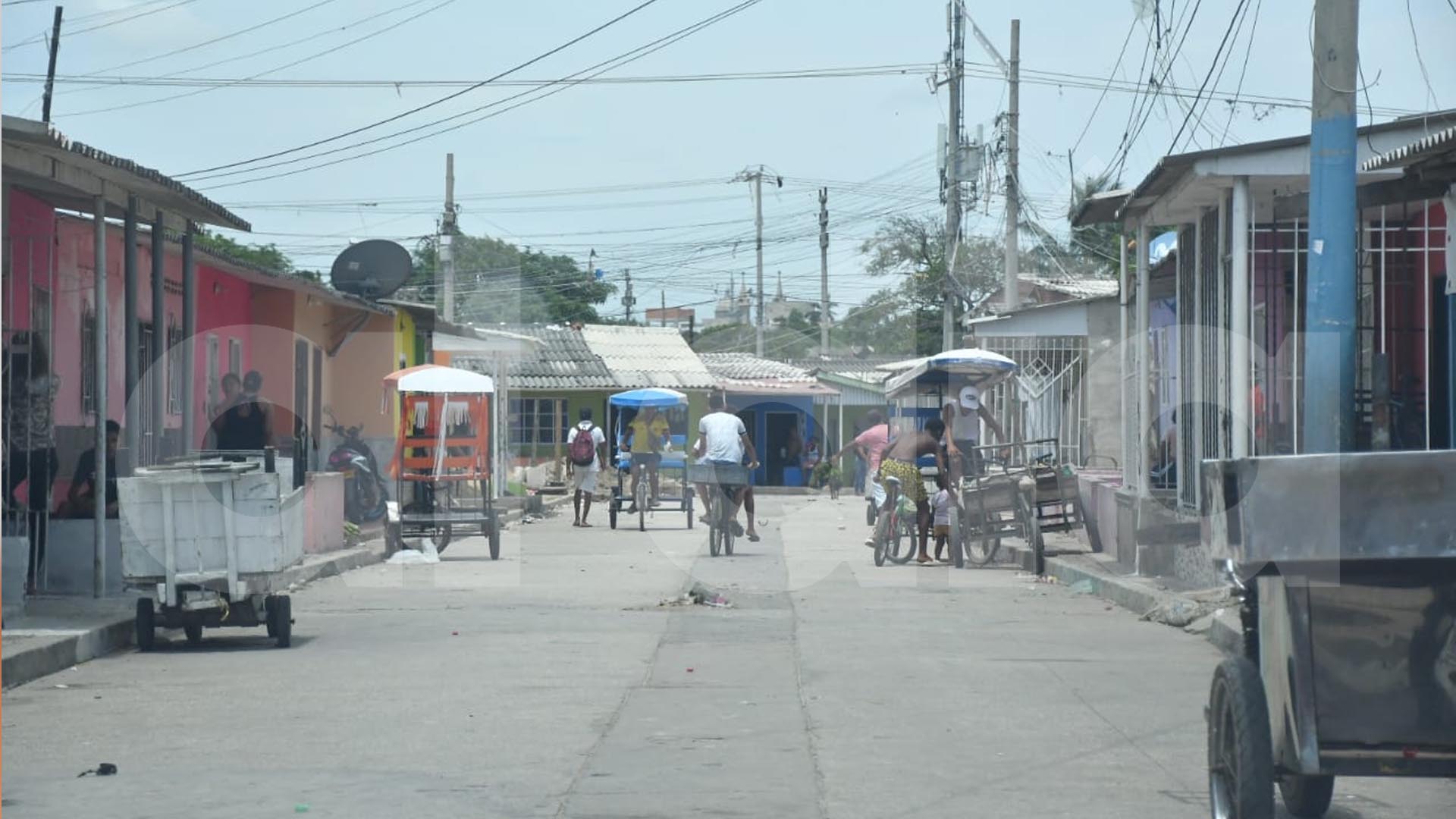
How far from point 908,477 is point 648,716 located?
404 inches

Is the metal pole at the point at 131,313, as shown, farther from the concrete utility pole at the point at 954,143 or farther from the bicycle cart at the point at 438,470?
the concrete utility pole at the point at 954,143

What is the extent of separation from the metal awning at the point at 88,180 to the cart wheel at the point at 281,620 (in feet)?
10.6

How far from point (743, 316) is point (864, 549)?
269 feet

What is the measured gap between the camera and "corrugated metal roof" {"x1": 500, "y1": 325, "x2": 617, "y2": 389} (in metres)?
44.7

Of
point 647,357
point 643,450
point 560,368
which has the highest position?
point 647,357

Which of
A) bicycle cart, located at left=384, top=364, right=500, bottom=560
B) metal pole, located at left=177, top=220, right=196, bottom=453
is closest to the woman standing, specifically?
metal pole, located at left=177, top=220, right=196, bottom=453

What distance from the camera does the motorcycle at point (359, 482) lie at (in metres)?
22.8

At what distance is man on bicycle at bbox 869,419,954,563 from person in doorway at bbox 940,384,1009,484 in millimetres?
1316

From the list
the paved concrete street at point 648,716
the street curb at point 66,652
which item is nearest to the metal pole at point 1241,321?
the paved concrete street at point 648,716

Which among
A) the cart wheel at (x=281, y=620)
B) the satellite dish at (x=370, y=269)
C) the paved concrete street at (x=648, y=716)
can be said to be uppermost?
the satellite dish at (x=370, y=269)

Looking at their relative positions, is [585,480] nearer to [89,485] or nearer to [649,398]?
[649,398]

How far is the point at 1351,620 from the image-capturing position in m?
5.25

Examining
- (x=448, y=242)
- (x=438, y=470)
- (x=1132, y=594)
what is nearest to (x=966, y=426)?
(x=438, y=470)

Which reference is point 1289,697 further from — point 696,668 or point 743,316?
point 743,316
